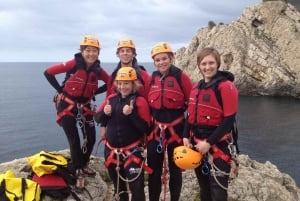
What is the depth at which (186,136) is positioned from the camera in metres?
7.35

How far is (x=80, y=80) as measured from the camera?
30.1 feet

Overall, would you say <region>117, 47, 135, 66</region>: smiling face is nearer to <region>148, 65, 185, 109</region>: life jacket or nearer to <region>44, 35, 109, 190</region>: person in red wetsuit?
<region>44, 35, 109, 190</region>: person in red wetsuit

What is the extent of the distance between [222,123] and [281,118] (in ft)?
180

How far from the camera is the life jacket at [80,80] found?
914cm

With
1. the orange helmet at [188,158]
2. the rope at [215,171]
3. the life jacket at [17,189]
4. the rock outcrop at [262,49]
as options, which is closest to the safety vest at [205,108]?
the orange helmet at [188,158]

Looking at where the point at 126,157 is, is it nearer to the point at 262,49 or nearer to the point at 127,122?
the point at 127,122

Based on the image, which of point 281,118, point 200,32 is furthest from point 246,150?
point 200,32

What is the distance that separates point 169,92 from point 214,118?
1.44 m

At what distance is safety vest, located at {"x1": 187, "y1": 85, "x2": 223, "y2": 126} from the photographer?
6828mm

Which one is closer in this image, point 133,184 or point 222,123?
point 222,123

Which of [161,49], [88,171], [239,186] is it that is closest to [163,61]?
[161,49]

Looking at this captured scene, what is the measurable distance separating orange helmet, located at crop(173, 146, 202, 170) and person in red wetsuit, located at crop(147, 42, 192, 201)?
3.45 ft

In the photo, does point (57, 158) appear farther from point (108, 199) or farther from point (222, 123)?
point (222, 123)

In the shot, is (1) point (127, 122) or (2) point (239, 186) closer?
(1) point (127, 122)
